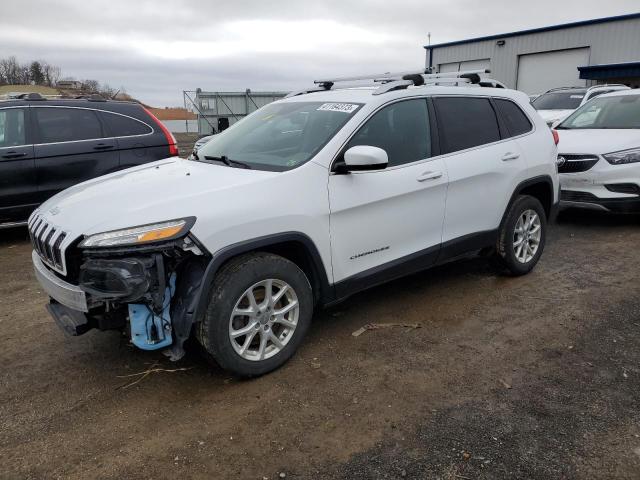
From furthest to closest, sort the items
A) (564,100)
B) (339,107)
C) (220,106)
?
(220,106) < (564,100) < (339,107)

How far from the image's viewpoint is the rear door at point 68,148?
6629 mm

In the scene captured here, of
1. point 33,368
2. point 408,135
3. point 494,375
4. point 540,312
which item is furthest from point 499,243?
point 33,368

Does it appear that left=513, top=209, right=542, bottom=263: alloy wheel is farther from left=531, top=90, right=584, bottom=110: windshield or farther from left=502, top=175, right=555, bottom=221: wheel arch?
left=531, top=90, right=584, bottom=110: windshield

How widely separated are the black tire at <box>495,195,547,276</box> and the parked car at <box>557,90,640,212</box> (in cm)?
213

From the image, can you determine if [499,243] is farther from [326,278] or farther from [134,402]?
[134,402]

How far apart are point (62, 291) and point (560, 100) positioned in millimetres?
13029

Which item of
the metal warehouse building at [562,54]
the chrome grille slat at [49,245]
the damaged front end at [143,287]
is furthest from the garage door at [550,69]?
the chrome grille slat at [49,245]

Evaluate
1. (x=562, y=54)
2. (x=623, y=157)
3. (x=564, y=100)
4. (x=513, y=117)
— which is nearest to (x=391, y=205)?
(x=513, y=117)

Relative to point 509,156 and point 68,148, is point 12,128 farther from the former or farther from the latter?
point 509,156

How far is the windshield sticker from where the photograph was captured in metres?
3.90

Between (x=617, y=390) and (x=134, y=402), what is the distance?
2891 millimetres

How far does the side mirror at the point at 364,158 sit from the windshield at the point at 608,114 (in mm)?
5773

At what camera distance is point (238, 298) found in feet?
10.3

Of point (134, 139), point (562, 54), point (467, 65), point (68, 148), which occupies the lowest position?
point (68, 148)
